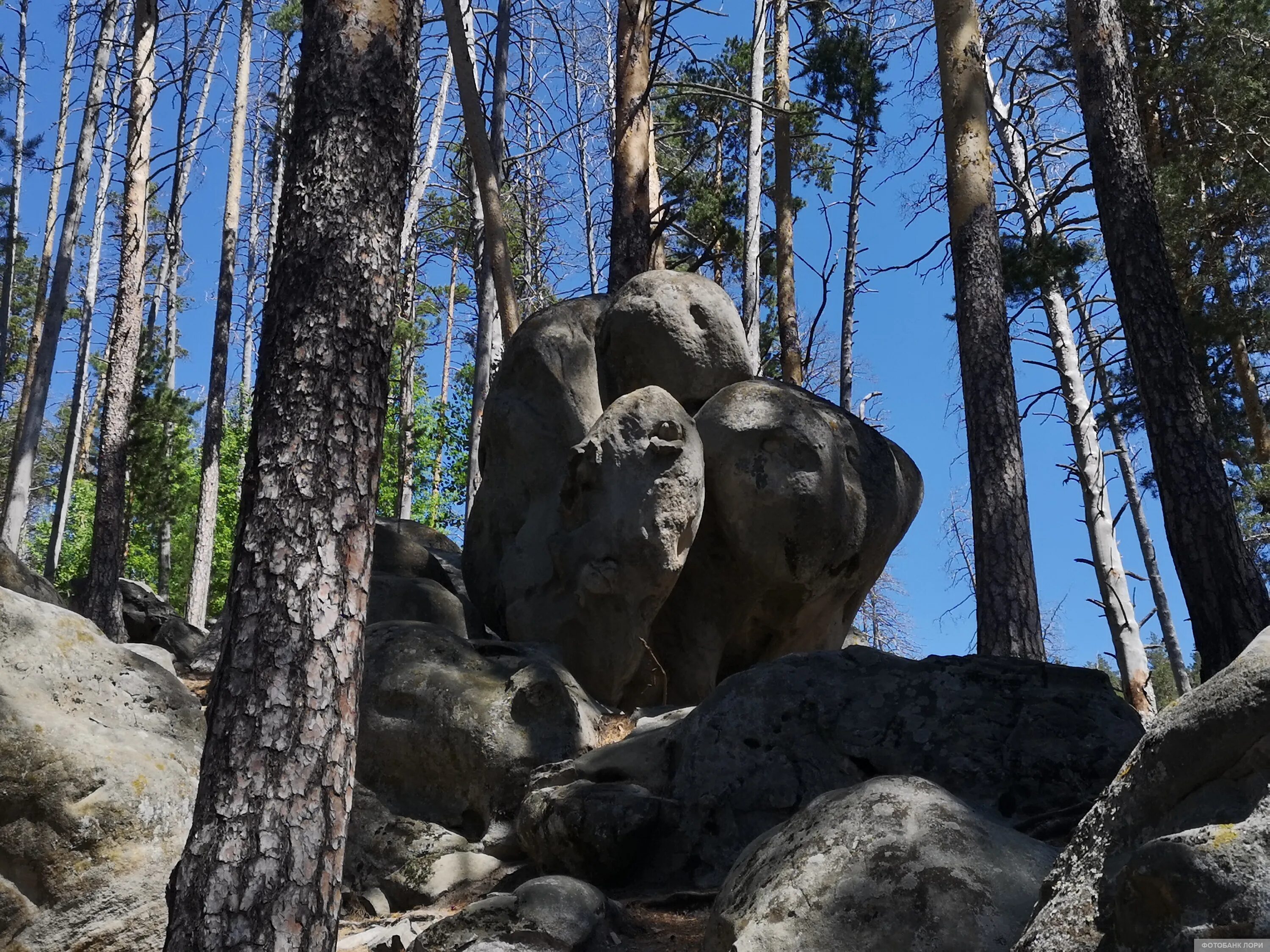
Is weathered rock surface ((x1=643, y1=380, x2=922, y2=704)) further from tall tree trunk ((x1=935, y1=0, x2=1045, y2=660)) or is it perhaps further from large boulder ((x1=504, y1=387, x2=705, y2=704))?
tall tree trunk ((x1=935, y1=0, x2=1045, y2=660))

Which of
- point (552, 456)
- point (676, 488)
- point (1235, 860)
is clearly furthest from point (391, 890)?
point (1235, 860)

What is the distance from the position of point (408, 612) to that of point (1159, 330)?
19.1 feet

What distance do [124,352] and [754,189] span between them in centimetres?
889

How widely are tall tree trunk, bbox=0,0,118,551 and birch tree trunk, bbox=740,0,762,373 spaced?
884 centimetres

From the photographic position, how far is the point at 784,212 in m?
17.1

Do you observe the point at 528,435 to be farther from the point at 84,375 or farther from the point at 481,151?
the point at 84,375

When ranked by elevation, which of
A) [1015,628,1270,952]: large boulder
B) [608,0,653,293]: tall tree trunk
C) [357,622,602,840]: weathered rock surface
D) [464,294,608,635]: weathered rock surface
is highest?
[608,0,653,293]: tall tree trunk

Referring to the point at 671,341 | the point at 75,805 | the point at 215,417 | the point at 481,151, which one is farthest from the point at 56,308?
the point at 75,805

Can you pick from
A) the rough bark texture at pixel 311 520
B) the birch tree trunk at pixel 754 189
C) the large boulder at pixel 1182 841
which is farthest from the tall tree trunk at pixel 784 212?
the large boulder at pixel 1182 841

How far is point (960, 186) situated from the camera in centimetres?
949

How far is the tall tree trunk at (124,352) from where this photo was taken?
1348 centimetres

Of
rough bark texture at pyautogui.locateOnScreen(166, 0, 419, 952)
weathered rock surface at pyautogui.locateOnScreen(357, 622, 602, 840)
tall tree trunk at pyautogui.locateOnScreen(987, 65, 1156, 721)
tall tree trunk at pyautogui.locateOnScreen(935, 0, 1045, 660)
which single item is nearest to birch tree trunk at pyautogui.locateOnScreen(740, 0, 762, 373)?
tall tree trunk at pyautogui.locateOnScreen(987, 65, 1156, 721)

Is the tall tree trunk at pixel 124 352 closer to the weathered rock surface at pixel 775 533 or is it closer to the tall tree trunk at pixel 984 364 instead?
the weathered rock surface at pixel 775 533

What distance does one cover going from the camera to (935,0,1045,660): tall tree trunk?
330 inches
